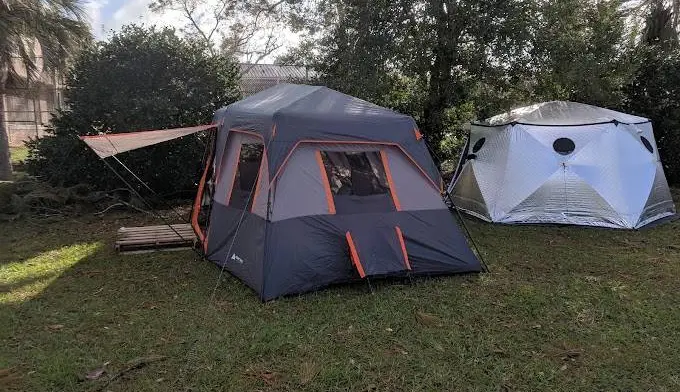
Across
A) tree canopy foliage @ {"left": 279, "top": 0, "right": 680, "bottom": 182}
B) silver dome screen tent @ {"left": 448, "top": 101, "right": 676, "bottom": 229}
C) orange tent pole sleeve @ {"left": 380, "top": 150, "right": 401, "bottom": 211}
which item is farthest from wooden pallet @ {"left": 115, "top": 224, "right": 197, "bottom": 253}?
silver dome screen tent @ {"left": 448, "top": 101, "right": 676, "bottom": 229}

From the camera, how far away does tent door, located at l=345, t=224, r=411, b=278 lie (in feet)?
15.7

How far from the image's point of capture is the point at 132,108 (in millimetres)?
8133

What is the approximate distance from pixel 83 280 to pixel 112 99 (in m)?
3.89

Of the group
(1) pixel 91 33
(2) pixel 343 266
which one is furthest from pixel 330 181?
(1) pixel 91 33

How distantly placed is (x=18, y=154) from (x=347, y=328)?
1389 centimetres

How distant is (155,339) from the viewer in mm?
3945

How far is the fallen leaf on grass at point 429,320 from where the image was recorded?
166 inches

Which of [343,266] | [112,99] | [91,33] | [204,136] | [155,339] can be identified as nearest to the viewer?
[155,339]

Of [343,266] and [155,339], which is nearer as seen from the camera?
[155,339]

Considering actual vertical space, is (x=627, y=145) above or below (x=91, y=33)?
below

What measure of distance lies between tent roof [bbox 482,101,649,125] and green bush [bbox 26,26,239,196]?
4823 millimetres

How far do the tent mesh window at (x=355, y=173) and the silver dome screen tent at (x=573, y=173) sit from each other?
2964mm

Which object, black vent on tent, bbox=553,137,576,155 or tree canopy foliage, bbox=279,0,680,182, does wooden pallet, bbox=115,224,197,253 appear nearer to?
tree canopy foliage, bbox=279,0,680,182

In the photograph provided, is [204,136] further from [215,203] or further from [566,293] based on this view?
[566,293]
